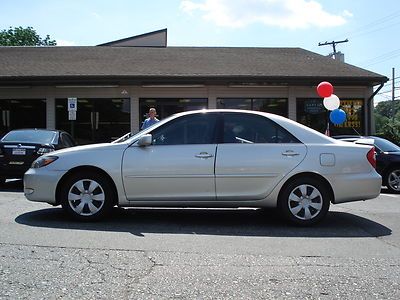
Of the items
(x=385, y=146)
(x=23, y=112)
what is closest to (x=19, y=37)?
(x=23, y=112)

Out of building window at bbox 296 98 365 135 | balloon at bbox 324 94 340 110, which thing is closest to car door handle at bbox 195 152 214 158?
balloon at bbox 324 94 340 110

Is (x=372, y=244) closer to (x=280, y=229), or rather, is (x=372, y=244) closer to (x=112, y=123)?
(x=280, y=229)

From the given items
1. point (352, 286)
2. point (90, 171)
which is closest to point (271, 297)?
point (352, 286)

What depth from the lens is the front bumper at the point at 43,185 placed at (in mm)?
6465

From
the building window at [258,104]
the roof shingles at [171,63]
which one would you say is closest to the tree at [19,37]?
the roof shingles at [171,63]

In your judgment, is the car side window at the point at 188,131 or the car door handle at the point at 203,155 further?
the car side window at the point at 188,131

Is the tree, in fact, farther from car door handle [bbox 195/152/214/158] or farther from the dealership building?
A: car door handle [bbox 195/152/214/158]

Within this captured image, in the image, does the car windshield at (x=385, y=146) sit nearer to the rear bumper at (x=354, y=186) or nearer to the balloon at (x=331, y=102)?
the balloon at (x=331, y=102)

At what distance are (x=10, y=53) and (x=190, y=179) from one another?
17.4 metres

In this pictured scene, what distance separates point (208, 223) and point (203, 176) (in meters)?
0.77

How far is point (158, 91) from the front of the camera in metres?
17.4

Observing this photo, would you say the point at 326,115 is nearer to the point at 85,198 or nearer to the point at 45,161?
the point at 85,198

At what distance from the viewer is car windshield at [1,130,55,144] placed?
35.8 ft

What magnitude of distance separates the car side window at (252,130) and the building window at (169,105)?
10830 millimetres
